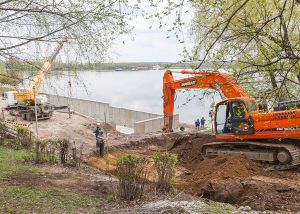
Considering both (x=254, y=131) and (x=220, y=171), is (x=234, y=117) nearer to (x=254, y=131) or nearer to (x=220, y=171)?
(x=254, y=131)

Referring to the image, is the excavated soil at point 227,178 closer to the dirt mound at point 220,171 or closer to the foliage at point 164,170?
the dirt mound at point 220,171

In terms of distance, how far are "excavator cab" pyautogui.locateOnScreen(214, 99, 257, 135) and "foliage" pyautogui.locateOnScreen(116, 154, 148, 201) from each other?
5.94m

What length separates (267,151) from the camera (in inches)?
562

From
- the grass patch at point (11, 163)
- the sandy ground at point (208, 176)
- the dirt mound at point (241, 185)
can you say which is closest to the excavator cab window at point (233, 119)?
the dirt mound at point (241, 185)

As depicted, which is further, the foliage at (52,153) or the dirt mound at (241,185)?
the foliage at (52,153)

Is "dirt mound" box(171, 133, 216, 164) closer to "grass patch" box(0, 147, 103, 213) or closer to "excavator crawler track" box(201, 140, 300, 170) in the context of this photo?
"excavator crawler track" box(201, 140, 300, 170)

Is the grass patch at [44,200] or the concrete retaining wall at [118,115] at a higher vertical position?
the grass patch at [44,200]

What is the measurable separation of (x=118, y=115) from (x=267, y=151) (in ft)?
76.0

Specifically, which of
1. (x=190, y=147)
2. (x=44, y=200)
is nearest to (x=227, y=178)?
(x=44, y=200)

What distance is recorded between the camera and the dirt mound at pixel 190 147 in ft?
56.9

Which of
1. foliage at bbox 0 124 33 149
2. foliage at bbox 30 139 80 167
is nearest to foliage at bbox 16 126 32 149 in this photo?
foliage at bbox 0 124 33 149

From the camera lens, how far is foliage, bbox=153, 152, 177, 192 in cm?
970

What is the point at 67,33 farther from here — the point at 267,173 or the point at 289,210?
the point at 267,173

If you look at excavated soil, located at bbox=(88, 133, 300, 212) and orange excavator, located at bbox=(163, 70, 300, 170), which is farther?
orange excavator, located at bbox=(163, 70, 300, 170)
